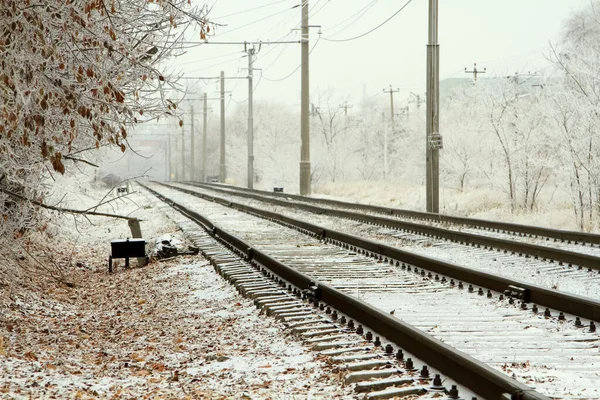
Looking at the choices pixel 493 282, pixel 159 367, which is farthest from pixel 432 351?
pixel 493 282

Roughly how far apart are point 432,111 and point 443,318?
46.1 feet

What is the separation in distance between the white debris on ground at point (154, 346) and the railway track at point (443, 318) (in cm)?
53

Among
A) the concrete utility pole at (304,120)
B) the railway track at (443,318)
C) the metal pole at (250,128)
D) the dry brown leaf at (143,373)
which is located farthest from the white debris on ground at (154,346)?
the metal pole at (250,128)

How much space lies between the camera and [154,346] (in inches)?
296

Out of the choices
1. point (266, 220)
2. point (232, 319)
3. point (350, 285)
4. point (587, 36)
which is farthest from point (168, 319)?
point (587, 36)

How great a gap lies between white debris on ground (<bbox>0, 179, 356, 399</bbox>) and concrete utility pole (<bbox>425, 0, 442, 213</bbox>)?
9780 millimetres

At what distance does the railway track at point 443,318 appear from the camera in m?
5.35

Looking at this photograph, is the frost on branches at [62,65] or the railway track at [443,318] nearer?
the railway track at [443,318]

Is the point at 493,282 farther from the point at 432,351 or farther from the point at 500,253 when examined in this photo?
the point at 500,253

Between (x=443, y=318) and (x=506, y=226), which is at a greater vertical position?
(x=506, y=226)

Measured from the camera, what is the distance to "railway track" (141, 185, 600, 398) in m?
5.35

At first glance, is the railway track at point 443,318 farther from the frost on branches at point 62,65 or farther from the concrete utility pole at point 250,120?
the concrete utility pole at point 250,120

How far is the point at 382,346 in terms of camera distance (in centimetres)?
633

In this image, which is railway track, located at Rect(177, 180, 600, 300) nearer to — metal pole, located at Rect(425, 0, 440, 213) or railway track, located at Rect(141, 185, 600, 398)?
railway track, located at Rect(141, 185, 600, 398)
